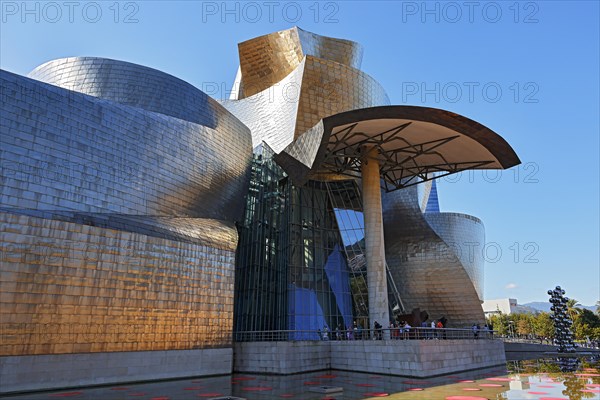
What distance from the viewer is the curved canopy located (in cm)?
1711

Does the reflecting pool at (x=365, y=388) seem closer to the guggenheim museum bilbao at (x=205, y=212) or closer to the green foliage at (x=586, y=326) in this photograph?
the guggenheim museum bilbao at (x=205, y=212)

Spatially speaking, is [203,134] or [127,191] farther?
[203,134]

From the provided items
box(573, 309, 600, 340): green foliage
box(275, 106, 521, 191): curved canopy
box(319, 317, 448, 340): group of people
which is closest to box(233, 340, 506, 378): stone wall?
box(319, 317, 448, 340): group of people

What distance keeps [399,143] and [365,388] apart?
13.4 m

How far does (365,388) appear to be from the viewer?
37.3 feet

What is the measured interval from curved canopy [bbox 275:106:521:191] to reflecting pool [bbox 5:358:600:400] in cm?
808

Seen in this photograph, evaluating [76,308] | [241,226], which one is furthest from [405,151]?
[76,308]

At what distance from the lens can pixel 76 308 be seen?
1285 centimetres

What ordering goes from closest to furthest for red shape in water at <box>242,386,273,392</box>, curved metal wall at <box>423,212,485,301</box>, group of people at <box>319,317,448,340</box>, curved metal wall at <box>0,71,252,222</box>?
red shape in water at <box>242,386,273,392</box>
curved metal wall at <box>0,71,252,222</box>
group of people at <box>319,317,448,340</box>
curved metal wall at <box>423,212,485,301</box>

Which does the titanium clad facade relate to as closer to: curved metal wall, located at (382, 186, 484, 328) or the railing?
the railing

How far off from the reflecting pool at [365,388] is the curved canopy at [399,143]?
318 inches

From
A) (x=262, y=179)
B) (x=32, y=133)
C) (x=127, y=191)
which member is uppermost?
(x=262, y=179)

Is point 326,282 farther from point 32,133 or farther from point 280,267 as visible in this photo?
point 32,133

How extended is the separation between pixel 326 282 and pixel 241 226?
18.7 feet
